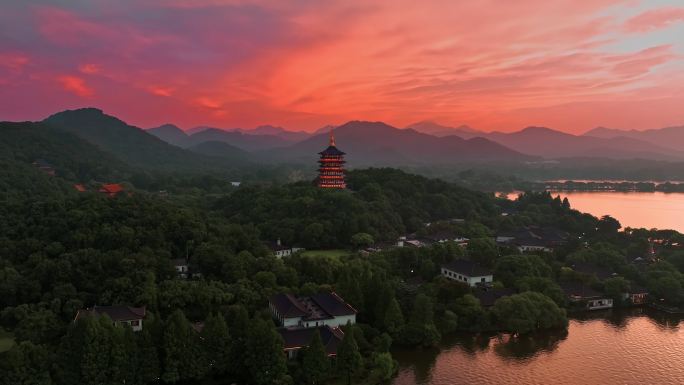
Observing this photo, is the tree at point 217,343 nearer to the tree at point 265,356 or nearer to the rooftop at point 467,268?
the tree at point 265,356

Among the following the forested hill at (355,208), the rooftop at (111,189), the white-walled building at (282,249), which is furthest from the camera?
the rooftop at (111,189)

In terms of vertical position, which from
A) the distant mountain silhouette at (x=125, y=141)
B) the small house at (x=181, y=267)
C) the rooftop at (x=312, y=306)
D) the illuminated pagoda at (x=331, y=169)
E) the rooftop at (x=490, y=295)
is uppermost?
the distant mountain silhouette at (x=125, y=141)

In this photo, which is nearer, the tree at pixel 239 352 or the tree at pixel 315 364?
the tree at pixel 315 364

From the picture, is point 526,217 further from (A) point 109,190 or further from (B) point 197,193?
(A) point 109,190

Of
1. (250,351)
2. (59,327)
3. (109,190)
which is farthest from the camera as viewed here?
(109,190)

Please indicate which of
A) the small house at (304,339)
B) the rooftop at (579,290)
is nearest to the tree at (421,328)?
the small house at (304,339)

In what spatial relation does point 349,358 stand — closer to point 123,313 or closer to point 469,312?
point 469,312

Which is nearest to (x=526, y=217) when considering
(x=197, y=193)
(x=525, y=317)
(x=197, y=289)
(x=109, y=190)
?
(x=525, y=317)
